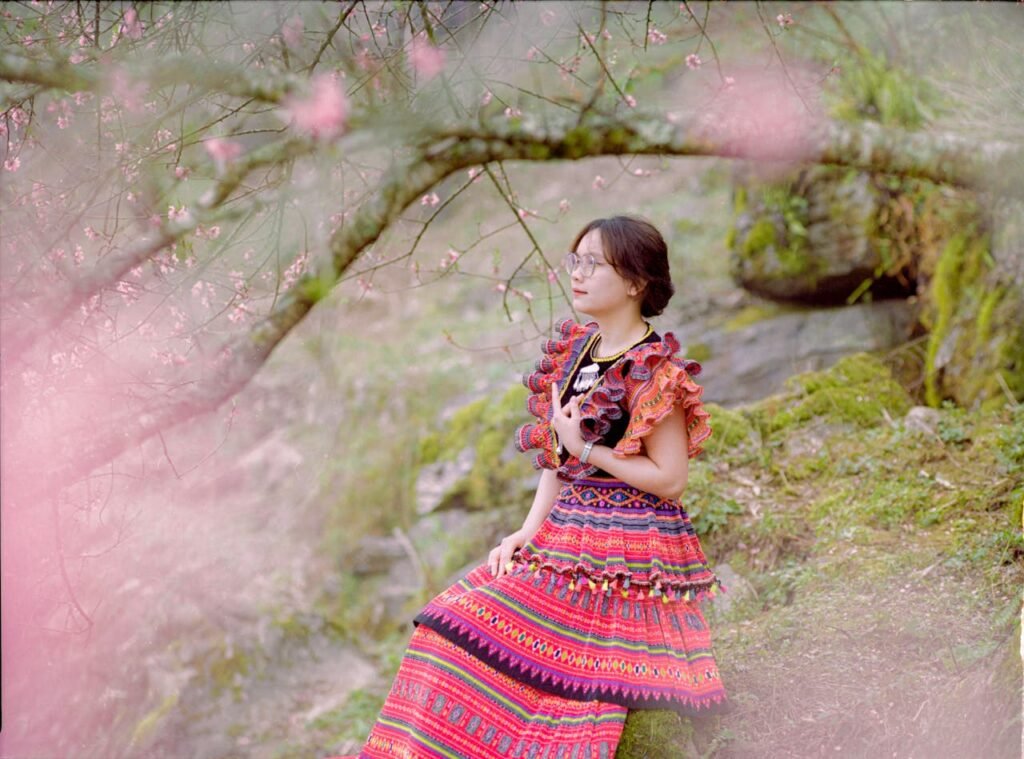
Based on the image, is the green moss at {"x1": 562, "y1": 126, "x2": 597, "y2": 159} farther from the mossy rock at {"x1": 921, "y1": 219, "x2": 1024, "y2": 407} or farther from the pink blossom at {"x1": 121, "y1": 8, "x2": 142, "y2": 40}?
the mossy rock at {"x1": 921, "y1": 219, "x2": 1024, "y2": 407}

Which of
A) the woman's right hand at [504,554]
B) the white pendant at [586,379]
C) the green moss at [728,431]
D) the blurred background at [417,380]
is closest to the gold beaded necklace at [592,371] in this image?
the white pendant at [586,379]

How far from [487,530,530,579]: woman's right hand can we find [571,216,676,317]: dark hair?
74 centimetres

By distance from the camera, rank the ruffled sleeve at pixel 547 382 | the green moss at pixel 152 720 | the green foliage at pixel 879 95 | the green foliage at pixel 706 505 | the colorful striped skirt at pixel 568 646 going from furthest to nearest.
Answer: the green foliage at pixel 879 95
the green moss at pixel 152 720
the green foliage at pixel 706 505
the ruffled sleeve at pixel 547 382
the colorful striped skirt at pixel 568 646

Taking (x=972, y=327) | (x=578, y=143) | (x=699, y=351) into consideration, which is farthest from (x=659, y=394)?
(x=699, y=351)

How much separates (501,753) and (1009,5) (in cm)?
460

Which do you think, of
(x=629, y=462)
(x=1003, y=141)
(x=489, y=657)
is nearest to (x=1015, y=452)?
(x=1003, y=141)

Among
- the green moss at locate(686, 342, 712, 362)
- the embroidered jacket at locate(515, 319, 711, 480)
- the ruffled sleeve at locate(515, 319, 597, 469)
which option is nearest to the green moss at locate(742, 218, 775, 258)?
the green moss at locate(686, 342, 712, 362)

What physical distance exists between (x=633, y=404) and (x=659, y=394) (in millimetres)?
79

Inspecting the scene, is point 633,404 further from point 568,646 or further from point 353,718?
point 353,718

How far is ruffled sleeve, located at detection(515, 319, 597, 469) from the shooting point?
2.63m

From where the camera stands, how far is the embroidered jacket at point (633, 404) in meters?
2.42

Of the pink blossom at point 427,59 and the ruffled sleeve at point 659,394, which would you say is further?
the pink blossom at point 427,59

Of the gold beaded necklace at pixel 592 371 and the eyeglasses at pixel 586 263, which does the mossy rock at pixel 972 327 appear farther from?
the eyeglasses at pixel 586 263

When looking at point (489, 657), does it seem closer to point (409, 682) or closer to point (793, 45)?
point (409, 682)
